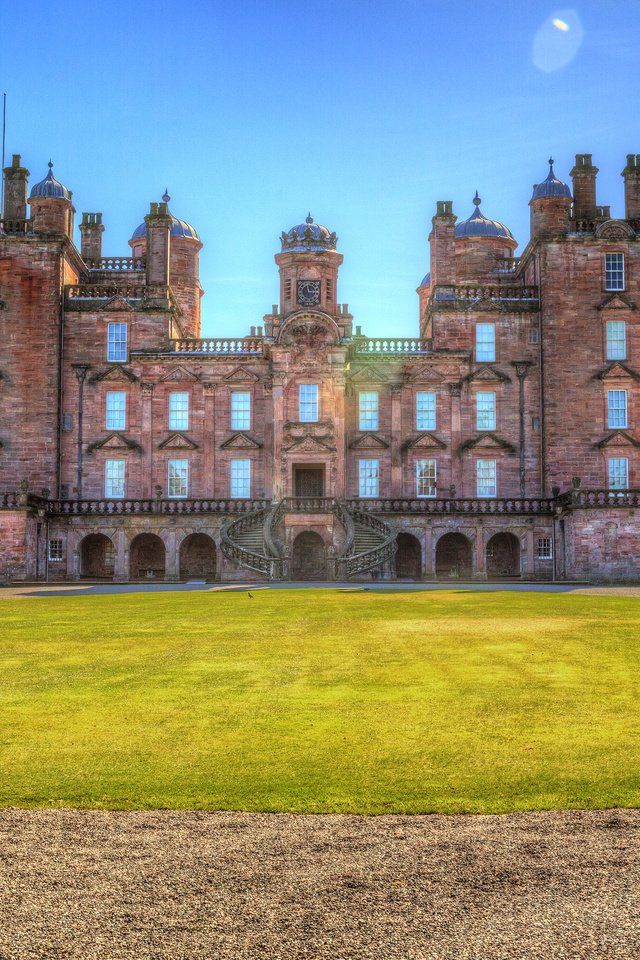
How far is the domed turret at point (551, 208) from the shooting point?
5394 centimetres

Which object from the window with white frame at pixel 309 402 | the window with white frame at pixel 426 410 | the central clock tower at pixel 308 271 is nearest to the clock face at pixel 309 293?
the central clock tower at pixel 308 271

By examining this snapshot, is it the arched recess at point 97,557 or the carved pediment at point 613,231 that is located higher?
the carved pediment at point 613,231

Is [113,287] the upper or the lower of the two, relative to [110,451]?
upper

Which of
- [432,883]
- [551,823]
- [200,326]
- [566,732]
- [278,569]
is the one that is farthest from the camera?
[200,326]

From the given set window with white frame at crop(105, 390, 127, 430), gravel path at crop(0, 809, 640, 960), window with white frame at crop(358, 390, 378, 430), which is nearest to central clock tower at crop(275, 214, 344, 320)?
window with white frame at crop(358, 390, 378, 430)

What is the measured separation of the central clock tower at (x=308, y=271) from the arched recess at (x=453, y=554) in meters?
14.3

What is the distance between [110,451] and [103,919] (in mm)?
48830

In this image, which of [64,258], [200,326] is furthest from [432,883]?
[200,326]

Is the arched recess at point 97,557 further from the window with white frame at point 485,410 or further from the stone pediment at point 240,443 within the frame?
the window with white frame at point 485,410

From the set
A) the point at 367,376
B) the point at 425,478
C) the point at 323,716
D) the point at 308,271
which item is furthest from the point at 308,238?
the point at 323,716

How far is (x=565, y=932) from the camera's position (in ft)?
18.1

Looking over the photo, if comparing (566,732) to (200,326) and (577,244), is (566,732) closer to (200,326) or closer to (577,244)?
(577,244)

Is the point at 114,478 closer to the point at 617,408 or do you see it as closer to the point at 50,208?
the point at 50,208

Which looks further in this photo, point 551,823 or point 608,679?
point 608,679
